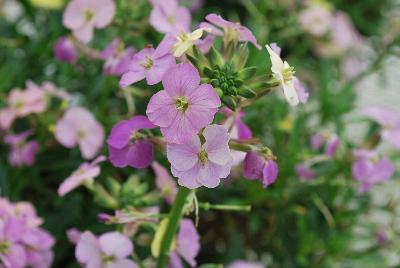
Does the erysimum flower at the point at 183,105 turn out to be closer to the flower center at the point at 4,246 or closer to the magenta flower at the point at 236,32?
the magenta flower at the point at 236,32

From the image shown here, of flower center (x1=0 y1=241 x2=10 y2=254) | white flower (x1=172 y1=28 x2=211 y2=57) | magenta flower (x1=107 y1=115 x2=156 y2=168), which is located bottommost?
flower center (x1=0 y1=241 x2=10 y2=254)

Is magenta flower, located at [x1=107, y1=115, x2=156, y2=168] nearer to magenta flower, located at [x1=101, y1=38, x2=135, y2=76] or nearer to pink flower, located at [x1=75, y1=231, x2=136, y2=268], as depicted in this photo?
pink flower, located at [x1=75, y1=231, x2=136, y2=268]

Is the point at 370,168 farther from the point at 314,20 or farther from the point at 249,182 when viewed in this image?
the point at 314,20

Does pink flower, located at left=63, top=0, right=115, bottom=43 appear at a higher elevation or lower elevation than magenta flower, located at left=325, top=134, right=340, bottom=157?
higher

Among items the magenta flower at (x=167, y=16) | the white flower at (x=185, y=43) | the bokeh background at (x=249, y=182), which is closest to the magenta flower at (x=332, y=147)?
the bokeh background at (x=249, y=182)

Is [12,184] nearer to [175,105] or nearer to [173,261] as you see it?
[173,261]

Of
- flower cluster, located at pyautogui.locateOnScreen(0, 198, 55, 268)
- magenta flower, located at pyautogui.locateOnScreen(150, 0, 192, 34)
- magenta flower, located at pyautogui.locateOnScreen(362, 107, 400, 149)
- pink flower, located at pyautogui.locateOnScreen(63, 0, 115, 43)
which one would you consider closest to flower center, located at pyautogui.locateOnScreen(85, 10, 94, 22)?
pink flower, located at pyautogui.locateOnScreen(63, 0, 115, 43)

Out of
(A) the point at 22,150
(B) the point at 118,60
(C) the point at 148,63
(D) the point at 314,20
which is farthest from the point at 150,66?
(D) the point at 314,20
